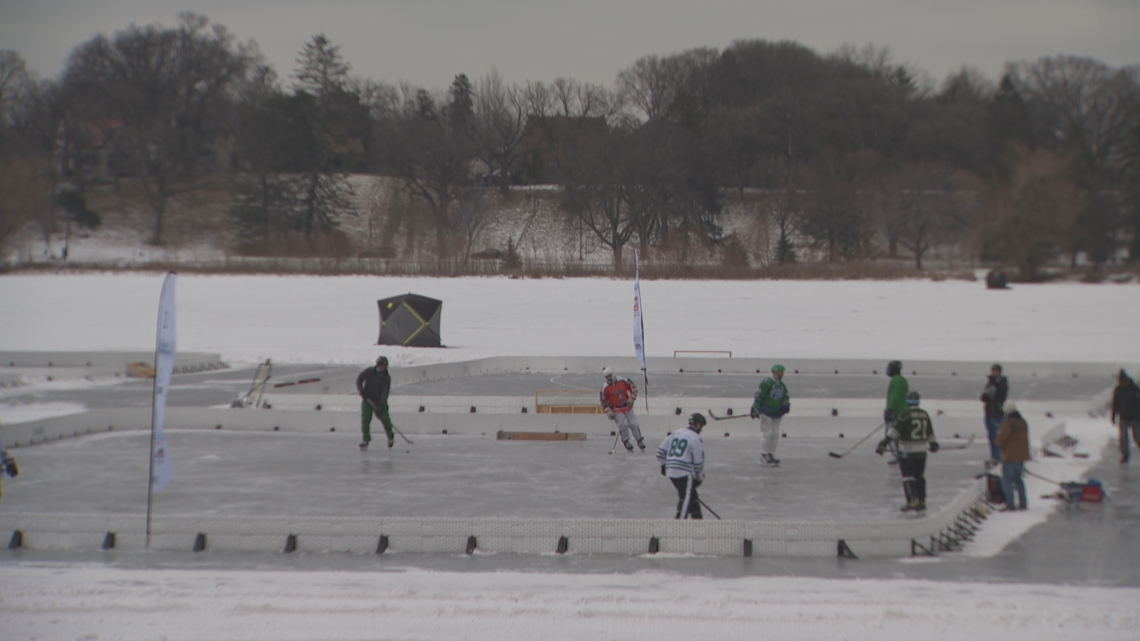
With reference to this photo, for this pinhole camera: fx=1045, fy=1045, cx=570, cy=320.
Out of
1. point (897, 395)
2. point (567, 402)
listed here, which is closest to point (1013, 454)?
point (897, 395)

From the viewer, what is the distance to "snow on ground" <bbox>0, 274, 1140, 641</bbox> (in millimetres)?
8086

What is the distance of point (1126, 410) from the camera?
15.2 meters

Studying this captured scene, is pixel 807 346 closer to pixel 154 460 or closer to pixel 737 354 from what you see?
pixel 737 354

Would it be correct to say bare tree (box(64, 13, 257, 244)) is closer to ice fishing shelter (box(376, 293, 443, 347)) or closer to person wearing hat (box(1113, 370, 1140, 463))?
ice fishing shelter (box(376, 293, 443, 347))

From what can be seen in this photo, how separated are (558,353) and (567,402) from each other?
9992 mm

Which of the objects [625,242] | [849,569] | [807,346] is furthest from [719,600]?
[625,242]

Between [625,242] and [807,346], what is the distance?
38.0 metres

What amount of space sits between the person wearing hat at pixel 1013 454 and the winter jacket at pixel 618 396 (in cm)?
516

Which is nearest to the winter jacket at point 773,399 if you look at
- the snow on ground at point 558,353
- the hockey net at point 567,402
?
the snow on ground at point 558,353

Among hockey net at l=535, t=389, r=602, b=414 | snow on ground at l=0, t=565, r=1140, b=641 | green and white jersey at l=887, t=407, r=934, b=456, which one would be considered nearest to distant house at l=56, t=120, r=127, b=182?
hockey net at l=535, t=389, r=602, b=414

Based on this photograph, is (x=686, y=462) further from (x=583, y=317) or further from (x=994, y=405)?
(x=583, y=317)

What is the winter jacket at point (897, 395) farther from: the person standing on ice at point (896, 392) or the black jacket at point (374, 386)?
the black jacket at point (374, 386)

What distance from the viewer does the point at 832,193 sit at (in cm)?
7319

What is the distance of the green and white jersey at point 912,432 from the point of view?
1180 centimetres
